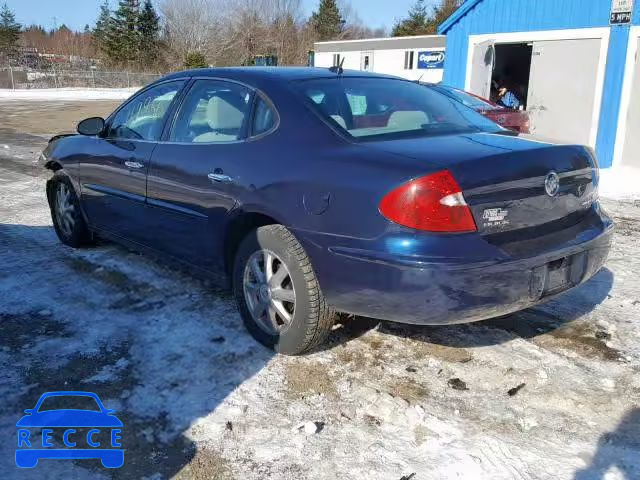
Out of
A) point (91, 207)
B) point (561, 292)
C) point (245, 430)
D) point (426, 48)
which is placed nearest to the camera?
point (245, 430)

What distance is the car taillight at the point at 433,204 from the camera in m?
2.86

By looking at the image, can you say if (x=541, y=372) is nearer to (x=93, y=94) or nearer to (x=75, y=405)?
(x=75, y=405)

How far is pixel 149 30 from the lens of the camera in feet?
195

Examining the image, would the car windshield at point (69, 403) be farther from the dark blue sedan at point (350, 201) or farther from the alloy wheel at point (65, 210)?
the alloy wheel at point (65, 210)

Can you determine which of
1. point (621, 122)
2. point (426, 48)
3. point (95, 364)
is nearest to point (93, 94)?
point (426, 48)

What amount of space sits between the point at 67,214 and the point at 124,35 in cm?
5784

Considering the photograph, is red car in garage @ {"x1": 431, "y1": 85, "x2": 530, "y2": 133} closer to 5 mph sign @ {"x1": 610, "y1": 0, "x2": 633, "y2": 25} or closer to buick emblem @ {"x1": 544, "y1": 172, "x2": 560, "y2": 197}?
5 mph sign @ {"x1": 610, "y1": 0, "x2": 633, "y2": 25}

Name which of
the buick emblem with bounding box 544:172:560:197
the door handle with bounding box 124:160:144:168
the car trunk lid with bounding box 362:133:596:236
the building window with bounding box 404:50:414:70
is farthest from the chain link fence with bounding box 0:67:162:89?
the buick emblem with bounding box 544:172:560:197

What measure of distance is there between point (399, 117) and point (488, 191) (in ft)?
3.08

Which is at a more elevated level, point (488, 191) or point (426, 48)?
point (426, 48)

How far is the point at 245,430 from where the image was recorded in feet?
9.50

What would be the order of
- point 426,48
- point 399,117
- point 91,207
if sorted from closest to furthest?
point 399,117
point 91,207
point 426,48

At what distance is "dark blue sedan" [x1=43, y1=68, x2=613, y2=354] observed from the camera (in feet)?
9.52

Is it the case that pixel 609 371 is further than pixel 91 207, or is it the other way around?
pixel 91 207
